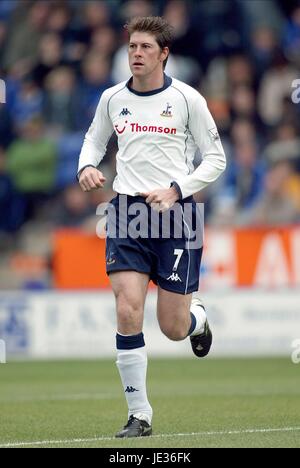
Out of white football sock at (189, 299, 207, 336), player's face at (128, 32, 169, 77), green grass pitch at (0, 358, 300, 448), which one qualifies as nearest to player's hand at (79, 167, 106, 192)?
player's face at (128, 32, 169, 77)

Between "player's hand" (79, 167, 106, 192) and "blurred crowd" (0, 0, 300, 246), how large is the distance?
854 cm

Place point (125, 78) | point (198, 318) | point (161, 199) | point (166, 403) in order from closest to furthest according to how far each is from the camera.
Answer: point (161, 199) → point (198, 318) → point (166, 403) → point (125, 78)

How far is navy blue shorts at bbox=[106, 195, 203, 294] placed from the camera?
7879 mm

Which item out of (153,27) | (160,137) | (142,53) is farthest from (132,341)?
(153,27)

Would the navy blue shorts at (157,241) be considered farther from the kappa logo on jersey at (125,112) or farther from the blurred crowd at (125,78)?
the blurred crowd at (125,78)

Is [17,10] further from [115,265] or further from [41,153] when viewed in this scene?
[115,265]

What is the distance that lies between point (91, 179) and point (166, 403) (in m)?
2.87

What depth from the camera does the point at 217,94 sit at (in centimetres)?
1814

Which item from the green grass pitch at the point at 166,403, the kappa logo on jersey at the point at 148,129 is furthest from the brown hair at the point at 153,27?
the green grass pitch at the point at 166,403

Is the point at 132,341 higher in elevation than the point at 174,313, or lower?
lower

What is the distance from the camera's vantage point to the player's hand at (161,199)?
25.0ft

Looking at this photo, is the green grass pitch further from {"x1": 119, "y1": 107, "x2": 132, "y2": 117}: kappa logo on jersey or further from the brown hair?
the brown hair

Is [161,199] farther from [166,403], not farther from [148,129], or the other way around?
[166,403]

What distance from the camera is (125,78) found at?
58.4ft
